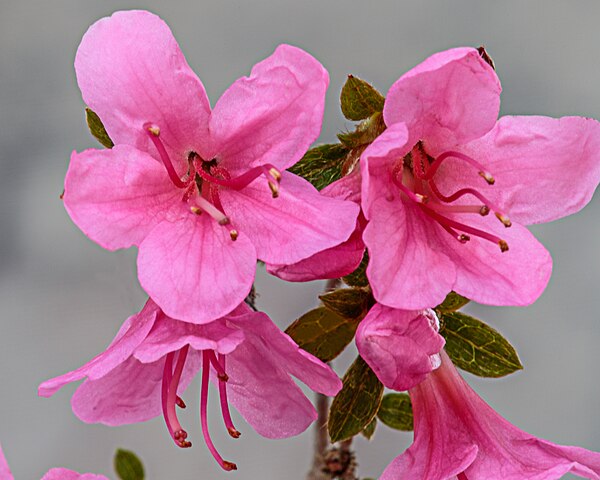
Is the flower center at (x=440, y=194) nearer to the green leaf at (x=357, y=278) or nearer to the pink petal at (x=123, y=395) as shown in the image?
the green leaf at (x=357, y=278)

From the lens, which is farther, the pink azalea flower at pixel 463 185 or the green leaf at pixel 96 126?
the green leaf at pixel 96 126

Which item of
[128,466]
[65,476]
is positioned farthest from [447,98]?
[128,466]

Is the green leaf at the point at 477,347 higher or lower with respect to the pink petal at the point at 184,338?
lower

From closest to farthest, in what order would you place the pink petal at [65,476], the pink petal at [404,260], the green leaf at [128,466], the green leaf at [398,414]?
1. the pink petal at [404,260]
2. the pink petal at [65,476]
3. the green leaf at [398,414]
4. the green leaf at [128,466]

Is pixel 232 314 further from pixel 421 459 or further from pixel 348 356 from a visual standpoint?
pixel 348 356

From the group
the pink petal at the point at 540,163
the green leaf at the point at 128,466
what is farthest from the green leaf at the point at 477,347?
the green leaf at the point at 128,466

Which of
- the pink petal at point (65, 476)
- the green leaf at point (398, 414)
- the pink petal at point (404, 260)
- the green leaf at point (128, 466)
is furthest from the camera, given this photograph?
the green leaf at point (128, 466)

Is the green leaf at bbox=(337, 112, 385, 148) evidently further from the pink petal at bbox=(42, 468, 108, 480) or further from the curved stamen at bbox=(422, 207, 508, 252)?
the pink petal at bbox=(42, 468, 108, 480)

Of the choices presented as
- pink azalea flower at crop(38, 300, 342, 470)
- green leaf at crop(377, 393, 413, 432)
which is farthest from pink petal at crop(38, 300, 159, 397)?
green leaf at crop(377, 393, 413, 432)
